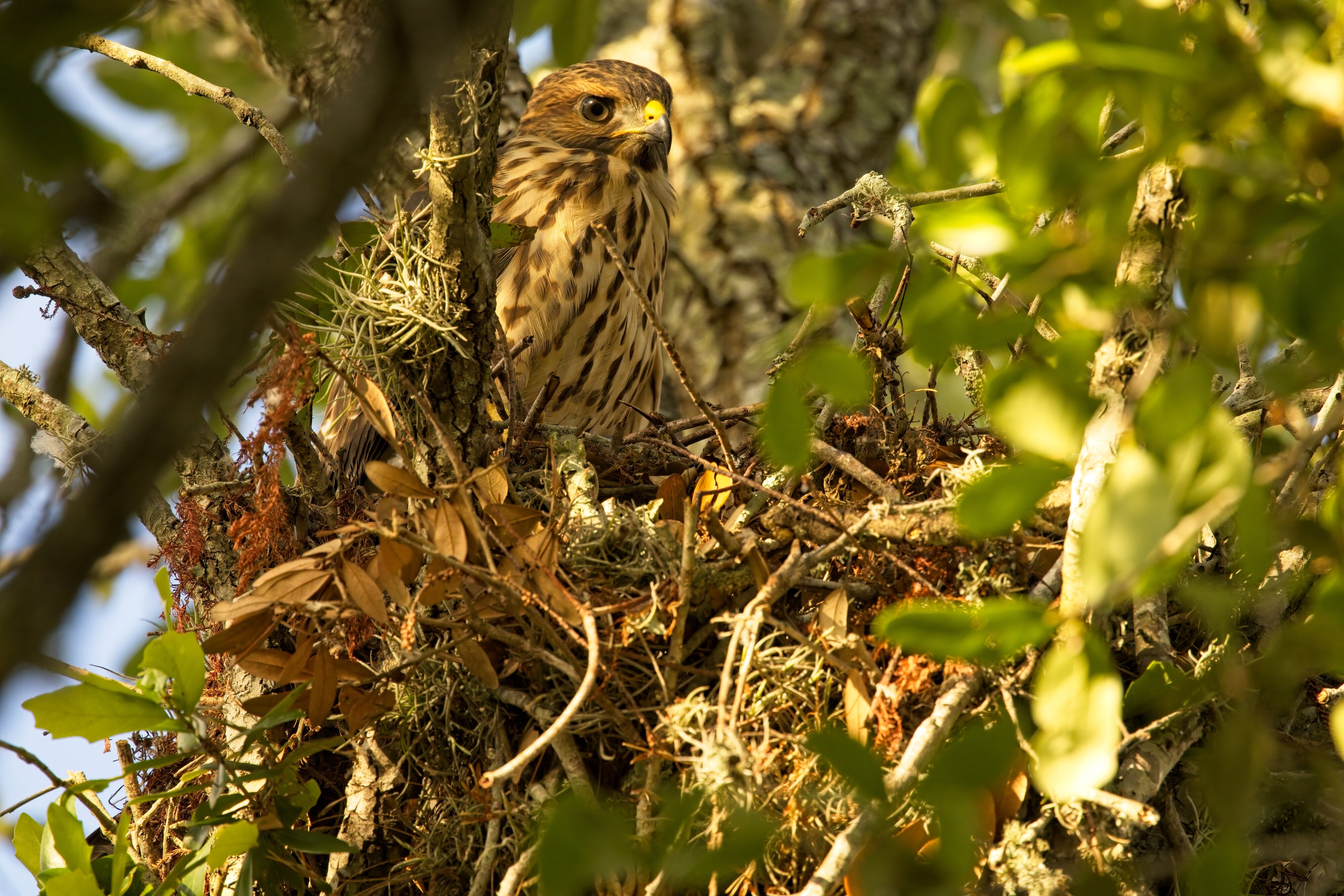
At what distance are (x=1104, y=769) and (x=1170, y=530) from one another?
0.32 meters

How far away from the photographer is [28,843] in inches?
78.9

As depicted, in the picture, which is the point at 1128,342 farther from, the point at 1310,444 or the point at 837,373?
the point at 837,373

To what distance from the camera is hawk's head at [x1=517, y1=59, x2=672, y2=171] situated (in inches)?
142

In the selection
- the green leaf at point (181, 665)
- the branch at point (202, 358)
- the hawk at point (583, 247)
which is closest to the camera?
the branch at point (202, 358)

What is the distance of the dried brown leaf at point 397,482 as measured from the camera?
6.02 feet

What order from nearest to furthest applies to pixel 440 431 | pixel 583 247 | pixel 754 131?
pixel 440 431
pixel 583 247
pixel 754 131

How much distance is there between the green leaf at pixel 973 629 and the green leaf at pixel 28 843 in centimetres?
158

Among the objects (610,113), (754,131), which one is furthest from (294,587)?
(754,131)

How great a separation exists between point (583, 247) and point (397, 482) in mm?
1441

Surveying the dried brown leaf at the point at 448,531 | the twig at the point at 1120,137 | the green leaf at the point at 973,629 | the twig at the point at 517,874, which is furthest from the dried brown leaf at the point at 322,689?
the twig at the point at 1120,137

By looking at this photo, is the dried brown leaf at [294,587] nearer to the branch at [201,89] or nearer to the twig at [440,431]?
the twig at [440,431]

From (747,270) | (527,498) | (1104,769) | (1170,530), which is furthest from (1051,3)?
(747,270)

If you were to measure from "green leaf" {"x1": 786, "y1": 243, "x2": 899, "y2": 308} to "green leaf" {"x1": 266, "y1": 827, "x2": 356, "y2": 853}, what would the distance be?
1.26m

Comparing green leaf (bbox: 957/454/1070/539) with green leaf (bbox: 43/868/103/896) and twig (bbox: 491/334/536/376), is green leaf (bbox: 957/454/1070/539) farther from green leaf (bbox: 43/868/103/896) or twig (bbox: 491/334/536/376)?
green leaf (bbox: 43/868/103/896)
